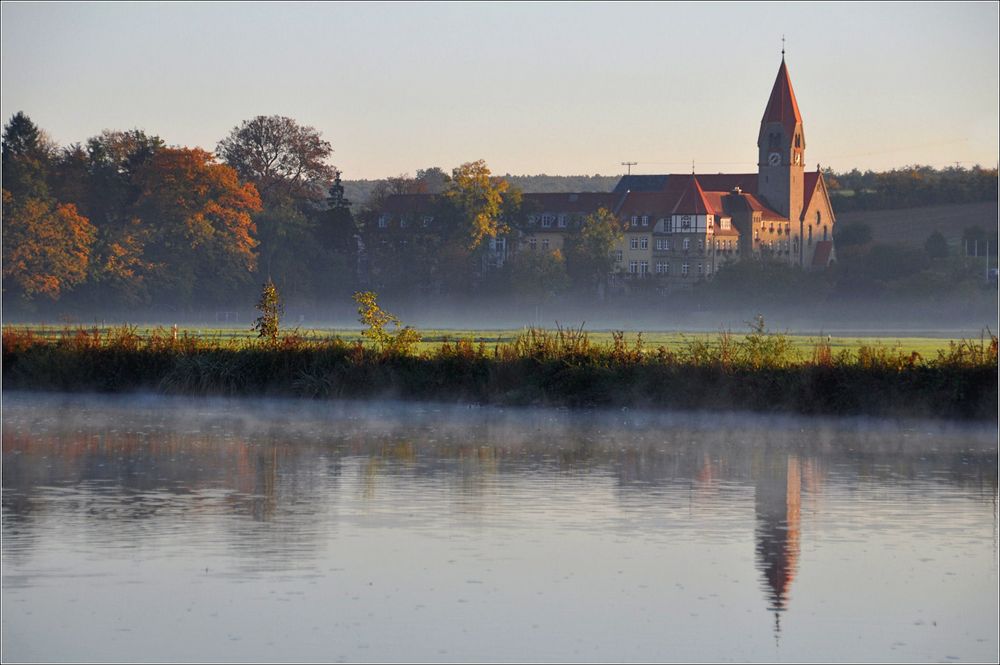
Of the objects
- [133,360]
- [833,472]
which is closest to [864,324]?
[133,360]

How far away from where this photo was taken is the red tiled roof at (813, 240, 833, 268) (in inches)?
5389

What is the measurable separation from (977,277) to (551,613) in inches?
4275

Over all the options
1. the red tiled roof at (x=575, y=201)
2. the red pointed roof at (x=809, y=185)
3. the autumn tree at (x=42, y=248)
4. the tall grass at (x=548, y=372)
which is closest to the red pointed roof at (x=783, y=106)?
the red pointed roof at (x=809, y=185)

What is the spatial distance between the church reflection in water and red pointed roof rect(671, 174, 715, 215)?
114588mm

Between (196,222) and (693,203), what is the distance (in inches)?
2148

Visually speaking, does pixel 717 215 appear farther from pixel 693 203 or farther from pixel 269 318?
pixel 269 318

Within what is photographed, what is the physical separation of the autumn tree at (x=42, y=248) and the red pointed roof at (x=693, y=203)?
2355 inches

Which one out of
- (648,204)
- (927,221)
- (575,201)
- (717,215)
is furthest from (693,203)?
(927,221)

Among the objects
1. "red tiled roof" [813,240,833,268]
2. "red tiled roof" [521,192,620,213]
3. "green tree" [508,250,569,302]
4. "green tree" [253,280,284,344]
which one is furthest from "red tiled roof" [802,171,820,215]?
"green tree" [253,280,284,344]

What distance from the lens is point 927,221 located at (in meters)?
139

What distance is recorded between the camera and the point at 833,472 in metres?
18.9

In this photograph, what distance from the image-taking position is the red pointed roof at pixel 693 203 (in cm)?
13425

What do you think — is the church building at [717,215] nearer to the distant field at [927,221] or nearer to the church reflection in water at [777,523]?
the distant field at [927,221]

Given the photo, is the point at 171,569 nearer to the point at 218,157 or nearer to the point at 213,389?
the point at 213,389
